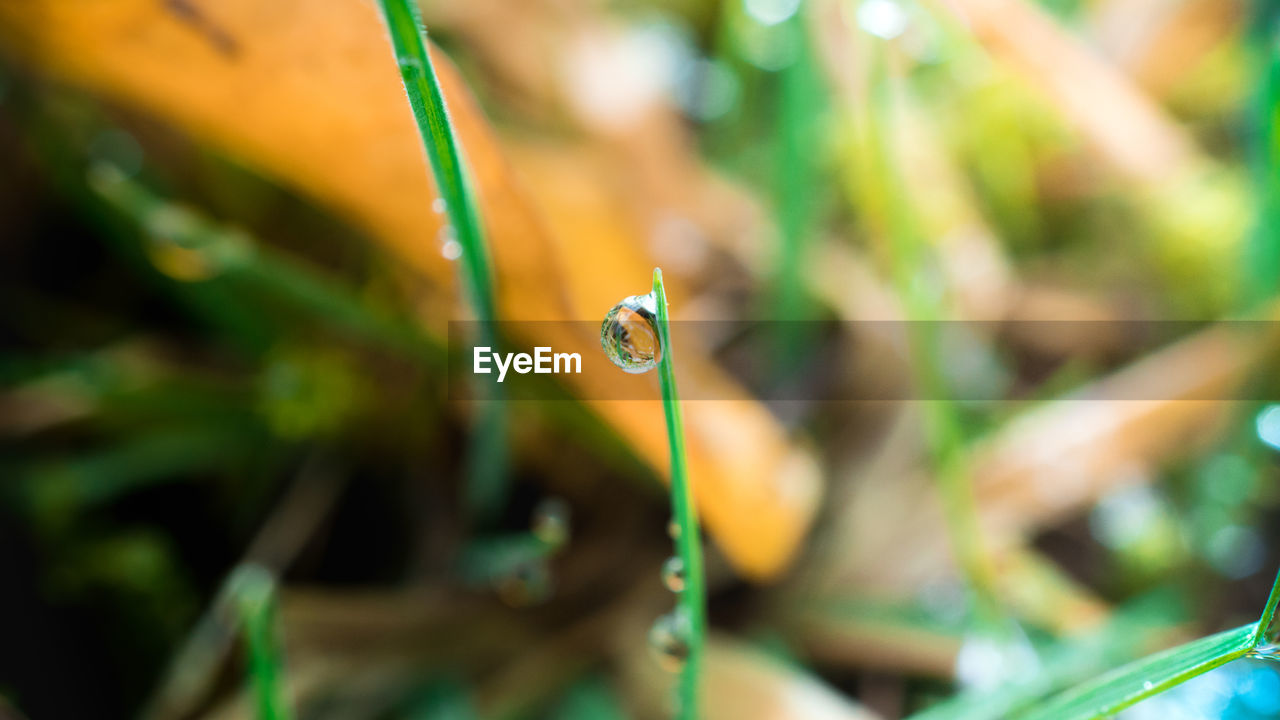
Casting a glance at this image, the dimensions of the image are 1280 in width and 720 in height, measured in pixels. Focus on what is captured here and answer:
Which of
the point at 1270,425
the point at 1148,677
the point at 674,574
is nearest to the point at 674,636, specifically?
the point at 674,574

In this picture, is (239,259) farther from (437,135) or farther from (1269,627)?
(1269,627)

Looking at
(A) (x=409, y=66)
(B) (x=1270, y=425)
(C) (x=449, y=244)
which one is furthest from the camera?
(B) (x=1270, y=425)

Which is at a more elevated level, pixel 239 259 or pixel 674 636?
pixel 239 259

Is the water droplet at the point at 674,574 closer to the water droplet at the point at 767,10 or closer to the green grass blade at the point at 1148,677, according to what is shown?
the green grass blade at the point at 1148,677

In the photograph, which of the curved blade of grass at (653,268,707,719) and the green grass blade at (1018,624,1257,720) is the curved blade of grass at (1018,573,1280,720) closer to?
the green grass blade at (1018,624,1257,720)

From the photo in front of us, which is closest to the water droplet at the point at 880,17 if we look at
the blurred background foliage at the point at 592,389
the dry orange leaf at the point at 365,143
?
the blurred background foliage at the point at 592,389

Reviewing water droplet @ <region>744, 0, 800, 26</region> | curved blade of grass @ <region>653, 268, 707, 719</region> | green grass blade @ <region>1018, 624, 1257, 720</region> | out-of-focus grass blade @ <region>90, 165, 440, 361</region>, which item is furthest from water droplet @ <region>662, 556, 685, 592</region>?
water droplet @ <region>744, 0, 800, 26</region>

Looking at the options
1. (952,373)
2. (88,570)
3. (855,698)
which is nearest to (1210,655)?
(855,698)
